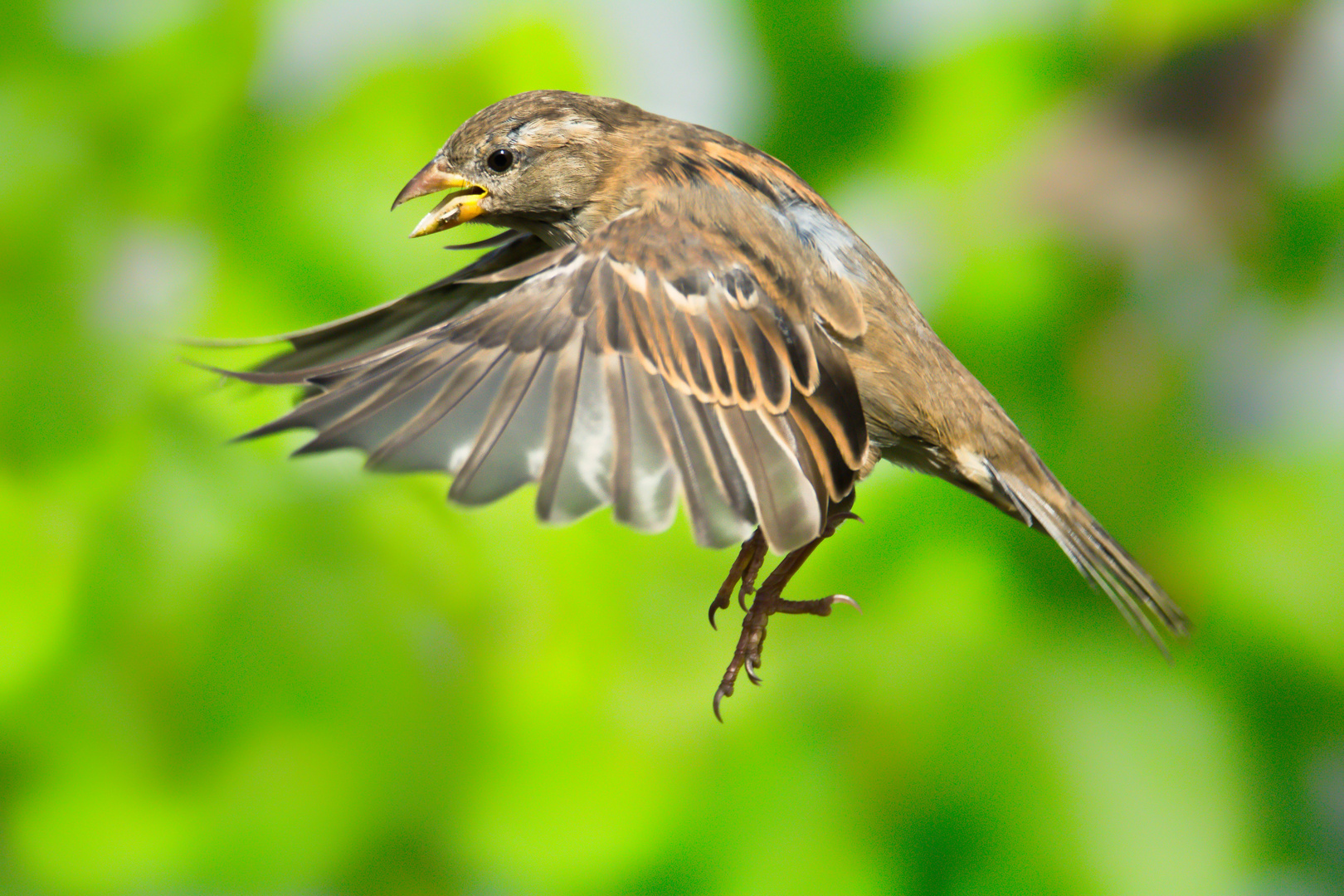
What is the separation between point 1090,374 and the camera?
278cm

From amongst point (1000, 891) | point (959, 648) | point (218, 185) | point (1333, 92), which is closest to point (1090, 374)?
point (959, 648)

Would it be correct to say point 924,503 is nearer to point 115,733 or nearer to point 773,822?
point 773,822

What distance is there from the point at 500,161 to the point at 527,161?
1.4 inches

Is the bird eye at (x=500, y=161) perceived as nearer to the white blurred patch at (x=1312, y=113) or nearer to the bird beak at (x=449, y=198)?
the bird beak at (x=449, y=198)

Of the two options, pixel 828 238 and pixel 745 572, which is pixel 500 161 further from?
pixel 745 572

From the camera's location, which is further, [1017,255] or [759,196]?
[1017,255]

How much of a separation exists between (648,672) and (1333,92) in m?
2.46

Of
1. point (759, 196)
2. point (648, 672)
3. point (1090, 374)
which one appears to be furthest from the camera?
point (1090, 374)

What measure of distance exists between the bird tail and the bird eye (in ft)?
2.42

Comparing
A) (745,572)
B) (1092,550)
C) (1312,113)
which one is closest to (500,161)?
(745,572)

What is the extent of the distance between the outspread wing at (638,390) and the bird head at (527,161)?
0.46 ft

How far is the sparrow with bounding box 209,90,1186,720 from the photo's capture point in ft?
3.21

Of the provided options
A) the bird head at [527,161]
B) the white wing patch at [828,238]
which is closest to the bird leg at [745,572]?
the white wing patch at [828,238]

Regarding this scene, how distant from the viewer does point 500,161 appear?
1.27 meters
